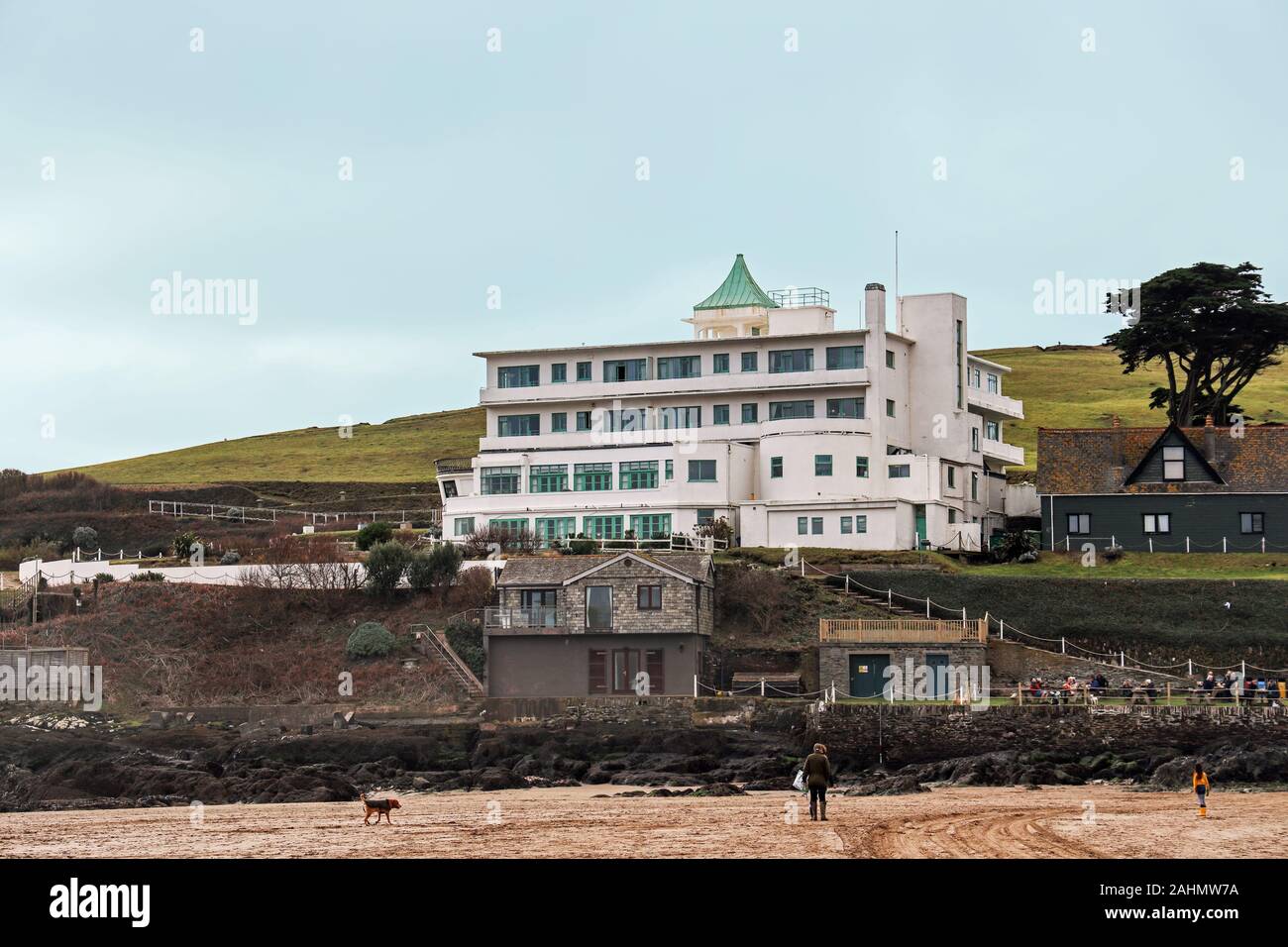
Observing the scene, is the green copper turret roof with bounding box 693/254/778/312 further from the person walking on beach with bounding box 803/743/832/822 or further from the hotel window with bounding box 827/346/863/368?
the person walking on beach with bounding box 803/743/832/822

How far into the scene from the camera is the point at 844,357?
7906cm

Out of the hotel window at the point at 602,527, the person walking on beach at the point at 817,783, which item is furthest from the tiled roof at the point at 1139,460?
the person walking on beach at the point at 817,783

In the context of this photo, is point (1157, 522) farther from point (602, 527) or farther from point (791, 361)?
point (602, 527)

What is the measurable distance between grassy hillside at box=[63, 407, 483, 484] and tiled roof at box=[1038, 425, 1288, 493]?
52.3 meters

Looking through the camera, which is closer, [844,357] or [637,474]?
[637,474]

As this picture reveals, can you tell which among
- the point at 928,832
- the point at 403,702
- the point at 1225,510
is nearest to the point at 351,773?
the point at 403,702

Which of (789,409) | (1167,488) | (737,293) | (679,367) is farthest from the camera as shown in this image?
(737,293)

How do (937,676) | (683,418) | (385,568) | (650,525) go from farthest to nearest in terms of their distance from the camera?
(683,418), (650,525), (385,568), (937,676)

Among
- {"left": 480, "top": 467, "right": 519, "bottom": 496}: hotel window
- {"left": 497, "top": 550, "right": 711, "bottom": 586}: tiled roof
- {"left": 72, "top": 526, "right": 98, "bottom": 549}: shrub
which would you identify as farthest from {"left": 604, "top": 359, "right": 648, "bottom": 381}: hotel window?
{"left": 72, "top": 526, "right": 98, "bottom": 549}: shrub

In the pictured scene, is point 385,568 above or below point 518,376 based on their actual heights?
below

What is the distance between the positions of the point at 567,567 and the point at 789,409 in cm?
2079

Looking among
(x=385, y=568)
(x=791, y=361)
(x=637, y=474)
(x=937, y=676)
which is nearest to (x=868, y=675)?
(x=937, y=676)
